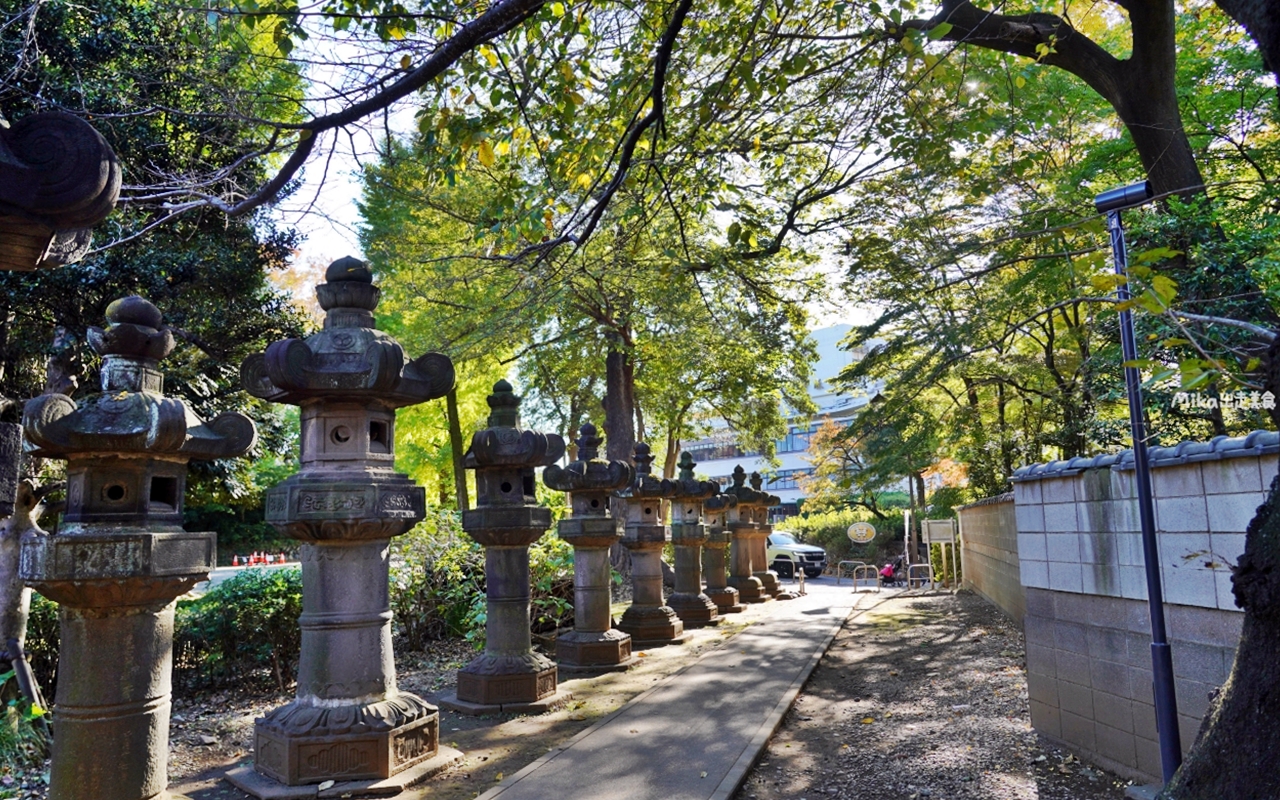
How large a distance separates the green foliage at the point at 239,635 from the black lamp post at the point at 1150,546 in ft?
26.0

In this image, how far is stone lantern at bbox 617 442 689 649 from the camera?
12148mm

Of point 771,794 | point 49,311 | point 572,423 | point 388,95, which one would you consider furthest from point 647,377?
point 388,95

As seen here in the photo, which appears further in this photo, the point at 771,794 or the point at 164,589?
the point at 771,794

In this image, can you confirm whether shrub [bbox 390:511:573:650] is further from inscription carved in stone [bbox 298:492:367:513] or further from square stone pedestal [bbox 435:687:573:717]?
inscription carved in stone [bbox 298:492:367:513]

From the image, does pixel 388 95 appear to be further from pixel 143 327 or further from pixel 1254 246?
pixel 1254 246

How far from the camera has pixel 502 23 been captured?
4215 millimetres

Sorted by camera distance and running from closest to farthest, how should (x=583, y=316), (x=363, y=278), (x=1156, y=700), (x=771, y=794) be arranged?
(x=1156, y=700), (x=771, y=794), (x=363, y=278), (x=583, y=316)

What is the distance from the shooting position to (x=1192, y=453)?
15.2ft

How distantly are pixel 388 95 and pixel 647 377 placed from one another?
18.3 meters

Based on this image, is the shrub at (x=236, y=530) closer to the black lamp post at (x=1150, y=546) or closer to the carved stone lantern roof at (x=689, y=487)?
the carved stone lantern roof at (x=689, y=487)

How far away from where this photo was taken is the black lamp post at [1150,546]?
175 inches

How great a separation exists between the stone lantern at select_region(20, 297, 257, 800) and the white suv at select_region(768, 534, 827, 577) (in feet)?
81.2

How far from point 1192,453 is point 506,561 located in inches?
232

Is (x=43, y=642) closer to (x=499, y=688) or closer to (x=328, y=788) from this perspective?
(x=499, y=688)
